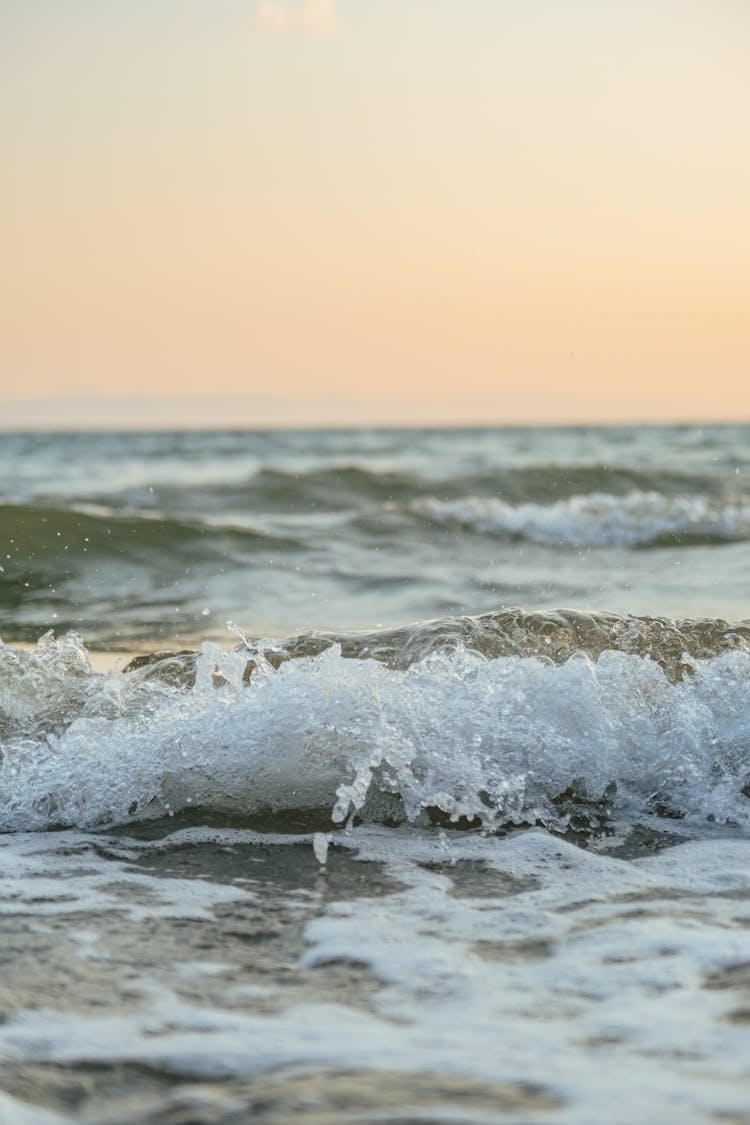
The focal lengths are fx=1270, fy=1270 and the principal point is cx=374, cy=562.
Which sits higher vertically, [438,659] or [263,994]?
[438,659]

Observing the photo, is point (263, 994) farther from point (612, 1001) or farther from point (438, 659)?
point (438, 659)

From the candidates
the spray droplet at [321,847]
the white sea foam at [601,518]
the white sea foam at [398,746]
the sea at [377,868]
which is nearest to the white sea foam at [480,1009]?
the sea at [377,868]

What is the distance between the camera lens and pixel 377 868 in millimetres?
2686

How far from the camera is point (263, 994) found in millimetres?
2004

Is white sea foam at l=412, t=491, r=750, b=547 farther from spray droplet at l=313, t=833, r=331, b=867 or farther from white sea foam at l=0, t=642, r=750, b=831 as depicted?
spray droplet at l=313, t=833, r=331, b=867

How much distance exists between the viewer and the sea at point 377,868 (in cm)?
174

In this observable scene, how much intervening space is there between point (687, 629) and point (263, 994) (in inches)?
105

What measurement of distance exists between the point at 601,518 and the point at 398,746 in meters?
8.65

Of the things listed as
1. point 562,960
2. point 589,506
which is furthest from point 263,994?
point 589,506

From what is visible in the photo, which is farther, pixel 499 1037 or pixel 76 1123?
pixel 499 1037

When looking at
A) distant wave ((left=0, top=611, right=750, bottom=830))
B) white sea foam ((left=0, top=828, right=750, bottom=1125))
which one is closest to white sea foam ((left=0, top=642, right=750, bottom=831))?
distant wave ((left=0, top=611, right=750, bottom=830))

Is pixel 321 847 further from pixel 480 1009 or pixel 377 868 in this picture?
pixel 480 1009

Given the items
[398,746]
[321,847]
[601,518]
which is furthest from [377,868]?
[601,518]

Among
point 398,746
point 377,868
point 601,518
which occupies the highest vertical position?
point 601,518
